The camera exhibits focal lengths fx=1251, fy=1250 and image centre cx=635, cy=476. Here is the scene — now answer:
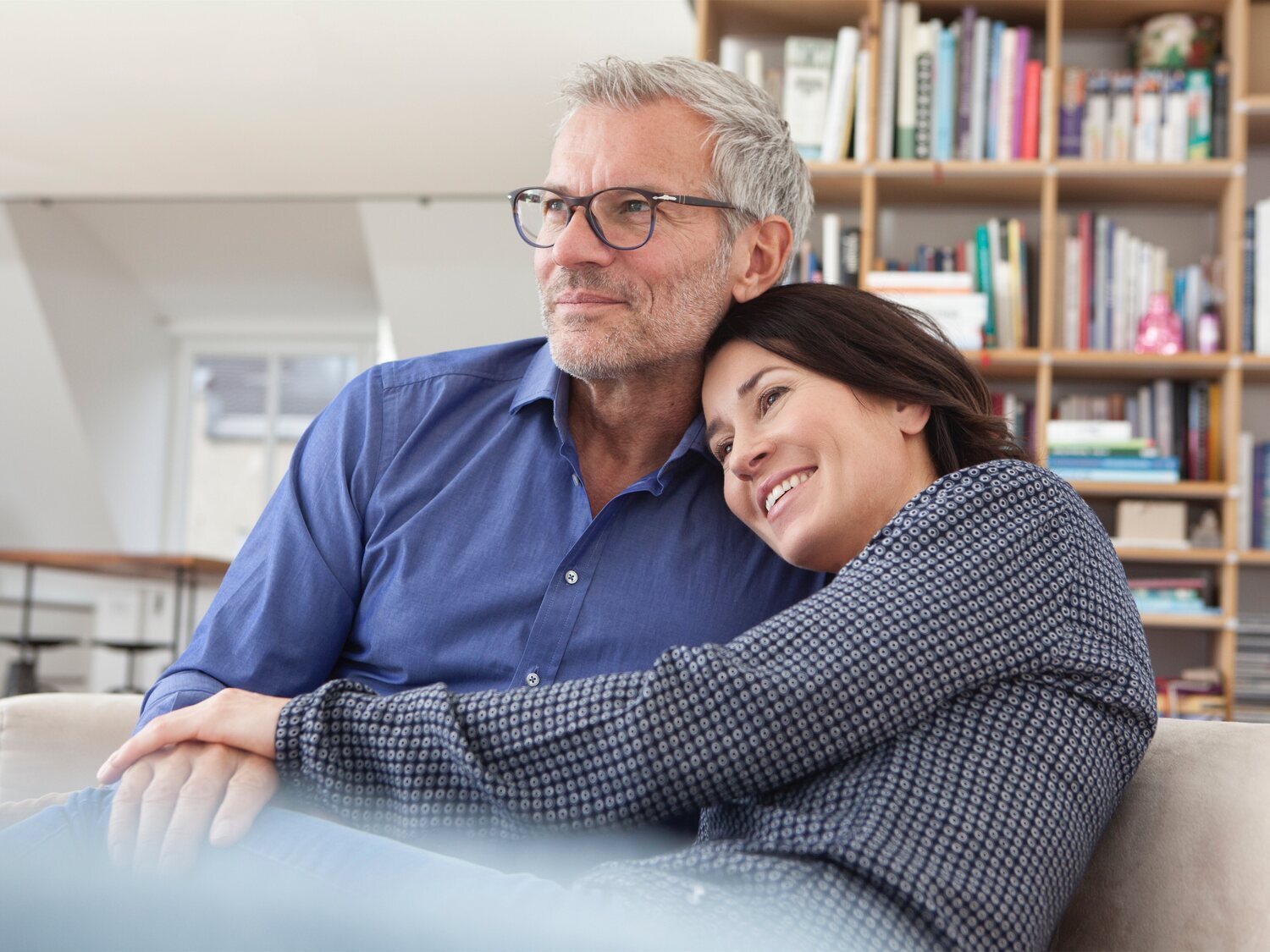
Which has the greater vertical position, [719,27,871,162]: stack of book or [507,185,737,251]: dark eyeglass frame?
[719,27,871,162]: stack of book

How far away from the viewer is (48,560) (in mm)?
5922

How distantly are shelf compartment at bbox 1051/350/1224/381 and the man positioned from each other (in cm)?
216

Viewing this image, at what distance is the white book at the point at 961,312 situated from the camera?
3.52 metres

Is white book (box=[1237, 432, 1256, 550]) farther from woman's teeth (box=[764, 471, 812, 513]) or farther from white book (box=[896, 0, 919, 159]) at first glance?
woman's teeth (box=[764, 471, 812, 513])

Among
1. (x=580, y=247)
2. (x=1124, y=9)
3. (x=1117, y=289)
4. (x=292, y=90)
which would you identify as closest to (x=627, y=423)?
(x=580, y=247)

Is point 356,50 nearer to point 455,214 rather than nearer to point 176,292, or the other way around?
point 455,214

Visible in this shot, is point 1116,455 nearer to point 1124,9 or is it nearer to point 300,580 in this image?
point 1124,9

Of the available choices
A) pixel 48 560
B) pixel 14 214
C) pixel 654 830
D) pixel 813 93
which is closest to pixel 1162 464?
pixel 813 93

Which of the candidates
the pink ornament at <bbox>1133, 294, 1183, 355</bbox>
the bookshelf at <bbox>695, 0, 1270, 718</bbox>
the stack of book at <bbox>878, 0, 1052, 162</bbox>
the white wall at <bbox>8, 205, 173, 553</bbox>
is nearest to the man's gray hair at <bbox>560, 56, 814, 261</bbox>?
the bookshelf at <bbox>695, 0, 1270, 718</bbox>

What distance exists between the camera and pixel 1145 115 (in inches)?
143

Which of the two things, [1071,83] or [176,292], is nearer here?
[1071,83]

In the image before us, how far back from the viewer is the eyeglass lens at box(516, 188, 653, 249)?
1494 mm

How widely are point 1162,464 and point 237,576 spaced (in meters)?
2.83

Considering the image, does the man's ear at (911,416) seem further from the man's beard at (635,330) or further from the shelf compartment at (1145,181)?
the shelf compartment at (1145,181)
